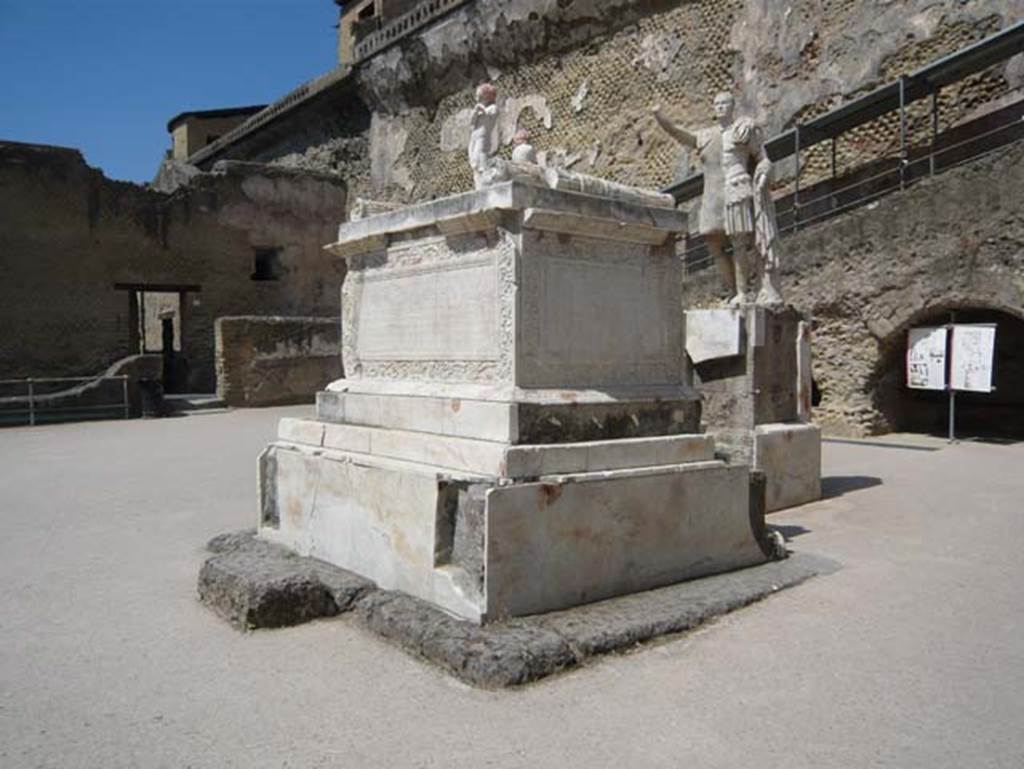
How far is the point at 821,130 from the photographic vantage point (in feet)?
43.5

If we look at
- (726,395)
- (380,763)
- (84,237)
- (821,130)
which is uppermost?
(821,130)

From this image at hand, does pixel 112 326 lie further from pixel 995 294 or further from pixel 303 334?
pixel 995 294

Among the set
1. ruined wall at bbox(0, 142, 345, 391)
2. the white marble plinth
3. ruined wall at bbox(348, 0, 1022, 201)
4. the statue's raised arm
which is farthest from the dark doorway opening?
the white marble plinth

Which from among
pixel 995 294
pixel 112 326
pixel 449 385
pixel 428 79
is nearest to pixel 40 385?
pixel 112 326

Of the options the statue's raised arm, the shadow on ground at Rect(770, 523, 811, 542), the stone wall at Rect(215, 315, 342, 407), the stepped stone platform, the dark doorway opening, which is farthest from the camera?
the dark doorway opening

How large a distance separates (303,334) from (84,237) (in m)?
6.11

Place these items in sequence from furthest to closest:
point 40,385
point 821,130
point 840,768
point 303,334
Answer: point 40,385, point 303,334, point 821,130, point 840,768

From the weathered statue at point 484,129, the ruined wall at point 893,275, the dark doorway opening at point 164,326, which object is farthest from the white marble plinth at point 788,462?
the dark doorway opening at point 164,326

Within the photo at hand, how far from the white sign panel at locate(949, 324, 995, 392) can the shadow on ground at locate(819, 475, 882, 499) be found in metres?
3.33

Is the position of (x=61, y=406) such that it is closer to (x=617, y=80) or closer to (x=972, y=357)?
(x=972, y=357)

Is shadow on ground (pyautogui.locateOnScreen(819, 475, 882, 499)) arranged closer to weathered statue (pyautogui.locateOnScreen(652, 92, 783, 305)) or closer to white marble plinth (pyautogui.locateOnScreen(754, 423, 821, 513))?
white marble plinth (pyautogui.locateOnScreen(754, 423, 821, 513))

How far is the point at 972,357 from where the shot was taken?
9.67 m

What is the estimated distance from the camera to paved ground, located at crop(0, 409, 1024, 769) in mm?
2338

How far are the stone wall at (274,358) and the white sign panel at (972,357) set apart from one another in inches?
380
